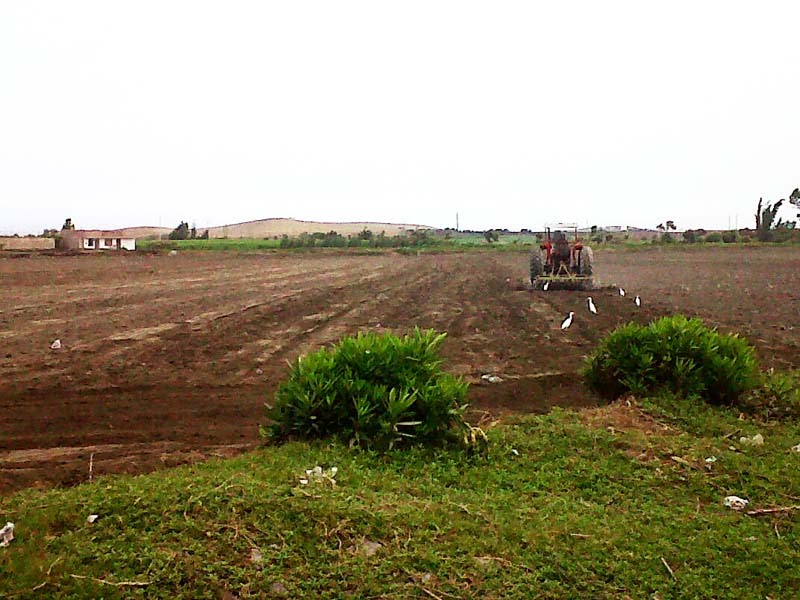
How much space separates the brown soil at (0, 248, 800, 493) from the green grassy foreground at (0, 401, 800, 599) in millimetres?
1741

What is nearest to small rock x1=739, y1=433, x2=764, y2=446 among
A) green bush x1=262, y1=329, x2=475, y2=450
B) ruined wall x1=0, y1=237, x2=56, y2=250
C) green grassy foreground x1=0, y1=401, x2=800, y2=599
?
green grassy foreground x1=0, y1=401, x2=800, y2=599

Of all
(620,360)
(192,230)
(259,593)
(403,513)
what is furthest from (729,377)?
(192,230)

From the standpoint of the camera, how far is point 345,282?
27.0 meters

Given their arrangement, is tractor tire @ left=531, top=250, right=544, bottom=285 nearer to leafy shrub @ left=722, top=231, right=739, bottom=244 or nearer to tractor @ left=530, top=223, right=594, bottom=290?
tractor @ left=530, top=223, right=594, bottom=290

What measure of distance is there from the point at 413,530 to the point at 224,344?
8606mm

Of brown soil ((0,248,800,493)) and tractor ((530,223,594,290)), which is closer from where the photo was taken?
brown soil ((0,248,800,493))

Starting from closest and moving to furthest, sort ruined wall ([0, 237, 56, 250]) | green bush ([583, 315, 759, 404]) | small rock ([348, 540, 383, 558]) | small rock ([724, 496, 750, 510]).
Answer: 1. small rock ([348, 540, 383, 558])
2. small rock ([724, 496, 750, 510])
3. green bush ([583, 315, 759, 404])
4. ruined wall ([0, 237, 56, 250])

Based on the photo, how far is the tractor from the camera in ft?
74.8

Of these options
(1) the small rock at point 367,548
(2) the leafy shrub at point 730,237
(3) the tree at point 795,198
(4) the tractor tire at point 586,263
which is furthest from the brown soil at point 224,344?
(3) the tree at point 795,198

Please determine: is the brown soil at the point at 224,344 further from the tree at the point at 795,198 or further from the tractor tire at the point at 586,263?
the tree at the point at 795,198

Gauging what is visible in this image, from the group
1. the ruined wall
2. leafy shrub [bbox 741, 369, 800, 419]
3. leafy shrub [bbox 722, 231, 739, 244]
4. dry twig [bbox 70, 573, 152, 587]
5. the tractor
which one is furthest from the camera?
leafy shrub [bbox 722, 231, 739, 244]

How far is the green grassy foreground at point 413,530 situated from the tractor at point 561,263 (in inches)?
675

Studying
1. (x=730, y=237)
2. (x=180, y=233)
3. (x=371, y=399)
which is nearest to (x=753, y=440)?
(x=371, y=399)

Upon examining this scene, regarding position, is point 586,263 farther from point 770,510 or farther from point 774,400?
point 770,510
